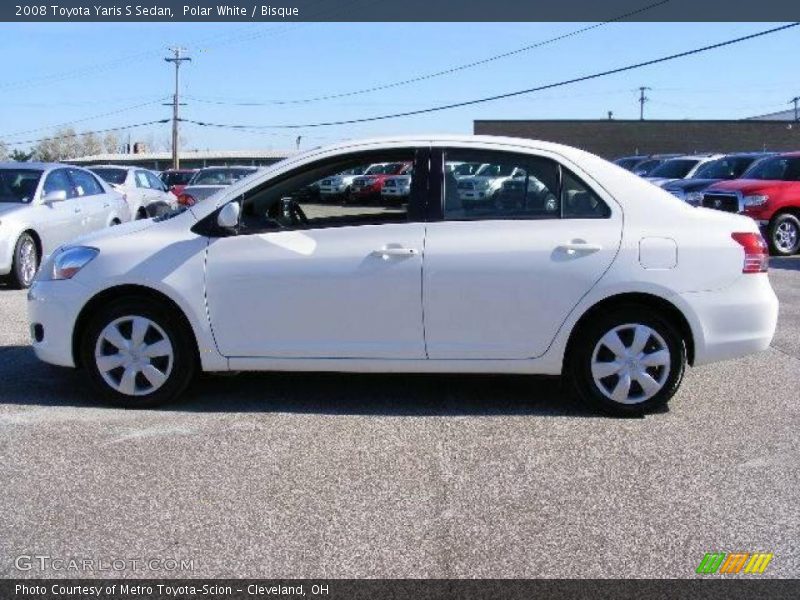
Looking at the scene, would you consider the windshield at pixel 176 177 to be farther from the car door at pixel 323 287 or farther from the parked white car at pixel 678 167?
the car door at pixel 323 287

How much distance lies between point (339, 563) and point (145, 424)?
7.06ft

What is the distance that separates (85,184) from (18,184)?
126cm

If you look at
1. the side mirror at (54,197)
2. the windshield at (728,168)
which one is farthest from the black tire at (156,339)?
the windshield at (728,168)

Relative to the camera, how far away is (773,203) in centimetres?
1526

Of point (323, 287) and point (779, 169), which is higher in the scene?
point (779, 169)

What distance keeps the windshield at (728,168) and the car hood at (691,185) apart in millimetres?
1140

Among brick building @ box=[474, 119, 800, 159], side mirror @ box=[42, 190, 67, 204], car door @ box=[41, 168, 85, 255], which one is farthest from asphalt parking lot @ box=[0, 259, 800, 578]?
brick building @ box=[474, 119, 800, 159]

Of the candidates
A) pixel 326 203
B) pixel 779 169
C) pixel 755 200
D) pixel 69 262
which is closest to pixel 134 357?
pixel 69 262

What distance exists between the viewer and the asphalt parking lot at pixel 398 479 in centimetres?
366

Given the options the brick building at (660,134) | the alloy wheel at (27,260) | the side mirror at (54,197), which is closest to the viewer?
the alloy wheel at (27,260)

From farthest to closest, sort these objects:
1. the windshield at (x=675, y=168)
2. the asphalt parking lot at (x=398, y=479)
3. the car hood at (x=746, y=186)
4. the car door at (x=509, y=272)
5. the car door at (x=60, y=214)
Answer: the windshield at (x=675, y=168)
the car hood at (x=746, y=186)
the car door at (x=60, y=214)
the car door at (x=509, y=272)
the asphalt parking lot at (x=398, y=479)

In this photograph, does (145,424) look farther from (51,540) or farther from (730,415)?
(730,415)

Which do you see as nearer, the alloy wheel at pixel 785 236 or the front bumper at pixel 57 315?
the front bumper at pixel 57 315

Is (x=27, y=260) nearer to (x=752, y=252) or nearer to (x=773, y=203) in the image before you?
(x=752, y=252)
